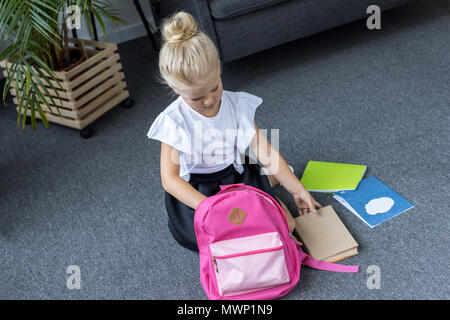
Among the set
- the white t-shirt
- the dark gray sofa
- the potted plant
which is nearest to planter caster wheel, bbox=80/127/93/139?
the potted plant

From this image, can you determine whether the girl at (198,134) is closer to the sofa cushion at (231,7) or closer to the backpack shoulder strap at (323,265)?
the backpack shoulder strap at (323,265)

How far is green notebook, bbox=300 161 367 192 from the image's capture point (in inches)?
60.2

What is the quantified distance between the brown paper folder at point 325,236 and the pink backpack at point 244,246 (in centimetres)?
Result: 15

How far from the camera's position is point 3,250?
1.51m

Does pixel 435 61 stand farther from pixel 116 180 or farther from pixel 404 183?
pixel 116 180

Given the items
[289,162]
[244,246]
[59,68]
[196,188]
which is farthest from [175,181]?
[59,68]

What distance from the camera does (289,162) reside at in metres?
1.69

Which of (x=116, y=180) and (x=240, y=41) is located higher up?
(x=240, y=41)

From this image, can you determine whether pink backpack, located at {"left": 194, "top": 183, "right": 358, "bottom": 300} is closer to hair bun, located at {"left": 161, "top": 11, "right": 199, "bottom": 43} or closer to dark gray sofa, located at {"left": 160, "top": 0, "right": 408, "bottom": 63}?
hair bun, located at {"left": 161, "top": 11, "right": 199, "bottom": 43}

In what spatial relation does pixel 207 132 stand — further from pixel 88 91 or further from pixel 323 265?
pixel 88 91

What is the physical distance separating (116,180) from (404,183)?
1.01 m

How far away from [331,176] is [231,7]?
0.86 meters

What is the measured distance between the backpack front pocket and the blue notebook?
1.24 feet

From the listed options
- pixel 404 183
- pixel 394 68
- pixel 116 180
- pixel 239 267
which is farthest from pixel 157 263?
pixel 394 68
